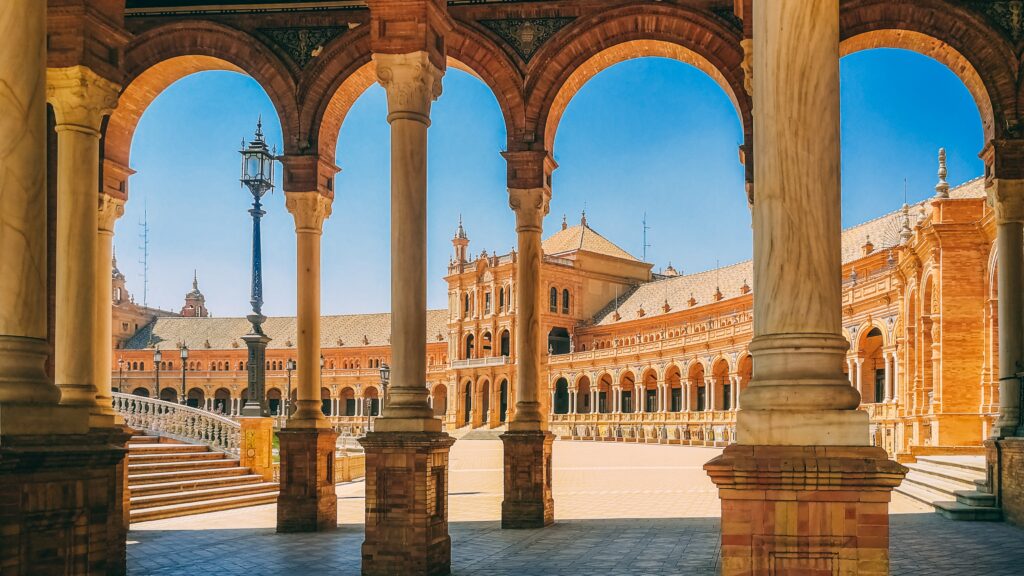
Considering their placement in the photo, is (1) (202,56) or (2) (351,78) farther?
(1) (202,56)

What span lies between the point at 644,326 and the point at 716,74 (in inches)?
2499

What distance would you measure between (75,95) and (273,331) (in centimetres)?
9076

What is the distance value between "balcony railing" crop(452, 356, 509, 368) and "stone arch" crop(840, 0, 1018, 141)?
232ft

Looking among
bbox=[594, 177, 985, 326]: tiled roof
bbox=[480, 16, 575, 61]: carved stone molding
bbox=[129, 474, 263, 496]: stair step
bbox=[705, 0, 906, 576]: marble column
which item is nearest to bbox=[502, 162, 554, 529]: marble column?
bbox=[480, 16, 575, 61]: carved stone molding

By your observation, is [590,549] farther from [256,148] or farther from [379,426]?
[256,148]

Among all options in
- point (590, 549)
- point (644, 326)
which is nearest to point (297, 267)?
point (590, 549)

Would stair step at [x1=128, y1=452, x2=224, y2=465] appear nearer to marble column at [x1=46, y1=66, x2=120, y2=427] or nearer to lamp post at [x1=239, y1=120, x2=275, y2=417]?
lamp post at [x1=239, y1=120, x2=275, y2=417]

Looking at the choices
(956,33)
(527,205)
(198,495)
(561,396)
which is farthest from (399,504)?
(561,396)

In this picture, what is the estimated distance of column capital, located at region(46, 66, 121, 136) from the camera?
1015 centimetres

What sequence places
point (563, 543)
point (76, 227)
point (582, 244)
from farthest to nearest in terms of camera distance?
point (582, 244), point (563, 543), point (76, 227)

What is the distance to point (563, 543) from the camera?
12984 mm

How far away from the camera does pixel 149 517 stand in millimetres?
16516

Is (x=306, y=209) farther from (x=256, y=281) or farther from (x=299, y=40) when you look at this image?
(x=256, y=281)

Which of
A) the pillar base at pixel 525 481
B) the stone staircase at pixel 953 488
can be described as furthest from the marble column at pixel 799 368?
the stone staircase at pixel 953 488
